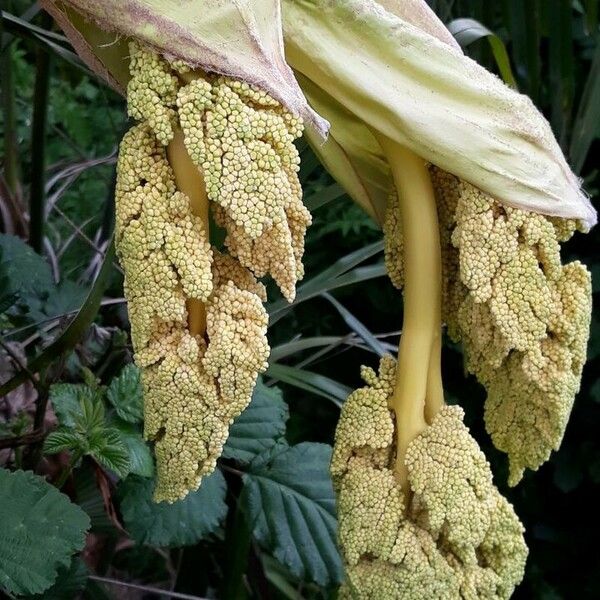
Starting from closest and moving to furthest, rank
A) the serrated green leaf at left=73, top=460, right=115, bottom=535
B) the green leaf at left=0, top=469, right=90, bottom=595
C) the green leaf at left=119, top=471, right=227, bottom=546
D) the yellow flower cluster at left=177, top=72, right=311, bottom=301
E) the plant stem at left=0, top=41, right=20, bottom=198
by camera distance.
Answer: the yellow flower cluster at left=177, top=72, right=311, bottom=301 → the green leaf at left=0, top=469, right=90, bottom=595 → the green leaf at left=119, top=471, right=227, bottom=546 → the serrated green leaf at left=73, top=460, right=115, bottom=535 → the plant stem at left=0, top=41, right=20, bottom=198

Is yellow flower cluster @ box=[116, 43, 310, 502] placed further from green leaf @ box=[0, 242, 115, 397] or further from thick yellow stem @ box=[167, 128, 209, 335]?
green leaf @ box=[0, 242, 115, 397]

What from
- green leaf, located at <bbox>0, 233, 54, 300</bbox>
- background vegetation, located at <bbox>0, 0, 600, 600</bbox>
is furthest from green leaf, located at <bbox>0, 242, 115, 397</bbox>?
green leaf, located at <bbox>0, 233, 54, 300</bbox>

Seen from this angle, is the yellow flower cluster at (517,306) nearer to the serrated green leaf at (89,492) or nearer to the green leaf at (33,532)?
the green leaf at (33,532)

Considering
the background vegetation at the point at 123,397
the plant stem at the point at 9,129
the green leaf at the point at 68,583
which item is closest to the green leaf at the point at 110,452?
the background vegetation at the point at 123,397

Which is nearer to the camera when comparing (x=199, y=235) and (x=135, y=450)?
(x=199, y=235)

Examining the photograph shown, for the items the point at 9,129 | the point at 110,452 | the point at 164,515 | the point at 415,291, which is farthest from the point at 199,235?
the point at 9,129

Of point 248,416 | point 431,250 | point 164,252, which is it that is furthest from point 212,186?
point 248,416

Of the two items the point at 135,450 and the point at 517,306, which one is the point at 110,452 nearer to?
the point at 135,450
